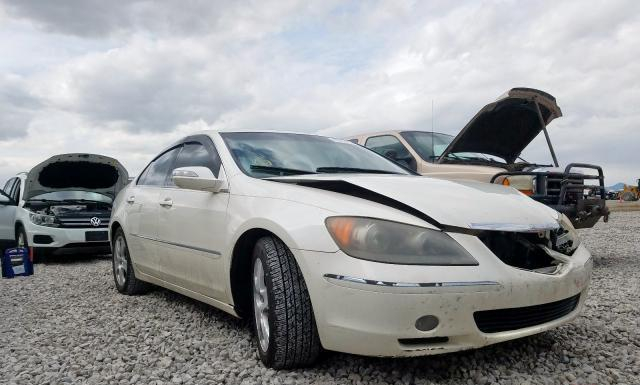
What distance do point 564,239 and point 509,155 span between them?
4373 mm

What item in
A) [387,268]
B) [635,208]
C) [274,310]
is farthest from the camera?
[635,208]

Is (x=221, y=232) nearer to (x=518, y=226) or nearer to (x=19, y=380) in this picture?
(x=19, y=380)

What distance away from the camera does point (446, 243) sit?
2441 millimetres

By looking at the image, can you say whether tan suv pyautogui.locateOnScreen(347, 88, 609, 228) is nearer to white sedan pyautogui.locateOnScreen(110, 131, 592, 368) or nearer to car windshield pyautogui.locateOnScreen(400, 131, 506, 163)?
car windshield pyautogui.locateOnScreen(400, 131, 506, 163)

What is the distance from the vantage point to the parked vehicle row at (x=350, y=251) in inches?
93.5

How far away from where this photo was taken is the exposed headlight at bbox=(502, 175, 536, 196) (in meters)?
5.82

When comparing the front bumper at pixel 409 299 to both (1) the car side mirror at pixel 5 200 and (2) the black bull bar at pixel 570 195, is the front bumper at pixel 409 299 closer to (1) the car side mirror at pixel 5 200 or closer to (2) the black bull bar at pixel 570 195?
(2) the black bull bar at pixel 570 195

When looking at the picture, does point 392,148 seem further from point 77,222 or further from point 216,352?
point 77,222

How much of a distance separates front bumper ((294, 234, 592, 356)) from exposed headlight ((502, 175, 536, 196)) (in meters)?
3.42

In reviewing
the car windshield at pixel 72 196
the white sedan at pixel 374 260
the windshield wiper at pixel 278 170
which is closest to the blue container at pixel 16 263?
the car windshield at pixel 72 196

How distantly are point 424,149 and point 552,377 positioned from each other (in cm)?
458

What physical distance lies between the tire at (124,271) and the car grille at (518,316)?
11.2 feet

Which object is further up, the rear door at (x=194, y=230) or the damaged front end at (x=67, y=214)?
the rear door at (x=194, y=230)

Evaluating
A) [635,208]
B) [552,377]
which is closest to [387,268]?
[552,377]
